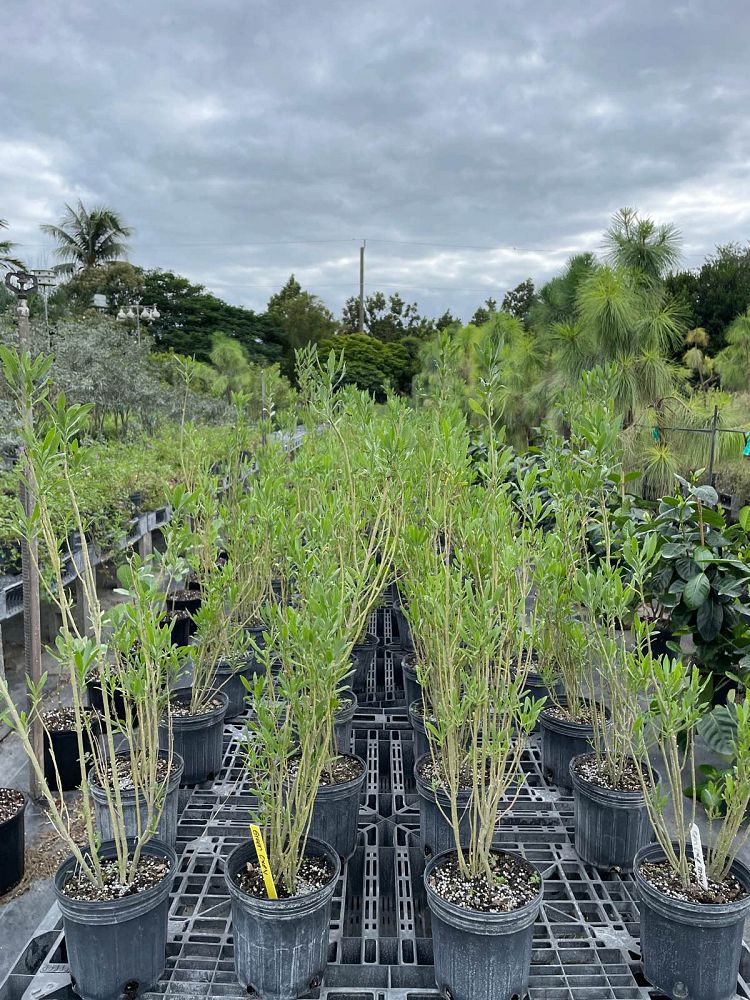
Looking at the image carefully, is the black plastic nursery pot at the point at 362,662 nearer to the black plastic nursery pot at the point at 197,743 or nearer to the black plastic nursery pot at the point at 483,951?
the black plastic nursery pot at the point at 197,743

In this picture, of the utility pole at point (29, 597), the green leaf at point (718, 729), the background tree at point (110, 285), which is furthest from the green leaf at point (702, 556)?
the background tree at point (110, 285)

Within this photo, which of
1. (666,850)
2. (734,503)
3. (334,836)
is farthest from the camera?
(734,503)

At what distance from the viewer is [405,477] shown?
2754 millimetres

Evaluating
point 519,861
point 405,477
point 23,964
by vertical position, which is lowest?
point 23,964

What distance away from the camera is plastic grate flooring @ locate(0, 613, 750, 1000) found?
5.80 feet

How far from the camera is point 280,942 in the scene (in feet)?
5.58

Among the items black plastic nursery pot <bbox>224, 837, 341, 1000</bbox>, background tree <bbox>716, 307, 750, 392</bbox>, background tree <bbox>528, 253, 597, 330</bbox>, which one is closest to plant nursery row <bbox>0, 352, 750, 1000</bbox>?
black plastic nursery pot <bbox>224, 837, 341, 1000</bbox>

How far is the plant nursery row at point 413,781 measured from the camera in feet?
5.67

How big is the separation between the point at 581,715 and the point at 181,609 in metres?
2.54

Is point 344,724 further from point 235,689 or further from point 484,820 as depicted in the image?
point 484,820

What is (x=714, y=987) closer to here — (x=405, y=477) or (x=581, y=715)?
(x=581, y=715)

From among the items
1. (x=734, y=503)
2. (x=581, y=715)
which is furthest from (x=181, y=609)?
(x=734, y=503)

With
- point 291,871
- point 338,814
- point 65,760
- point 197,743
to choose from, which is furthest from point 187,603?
point 291,871

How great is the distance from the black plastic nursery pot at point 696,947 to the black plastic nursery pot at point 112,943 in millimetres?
1237
